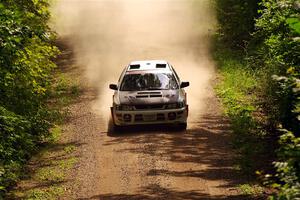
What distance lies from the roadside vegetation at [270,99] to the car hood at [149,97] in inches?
85.8

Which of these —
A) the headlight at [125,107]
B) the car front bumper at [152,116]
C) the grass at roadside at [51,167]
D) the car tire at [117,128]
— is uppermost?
the headlight at [125,107]

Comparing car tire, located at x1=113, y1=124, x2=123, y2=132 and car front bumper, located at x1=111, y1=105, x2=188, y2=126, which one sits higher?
car front bumper, located at x1=111, y1=105, x2=188, y2=126

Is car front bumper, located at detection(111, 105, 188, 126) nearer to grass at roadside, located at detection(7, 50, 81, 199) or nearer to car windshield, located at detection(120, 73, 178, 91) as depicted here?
car windshield, located at detection(120, 73, 178, 91)

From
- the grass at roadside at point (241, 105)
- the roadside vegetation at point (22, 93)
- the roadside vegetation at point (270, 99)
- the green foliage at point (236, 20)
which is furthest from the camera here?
the green foliage at point (236, 20)

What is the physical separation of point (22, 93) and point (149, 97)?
3.73 metres

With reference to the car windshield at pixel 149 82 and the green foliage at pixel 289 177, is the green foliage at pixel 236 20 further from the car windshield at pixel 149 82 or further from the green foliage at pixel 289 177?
the green foliage at pixel 289 177

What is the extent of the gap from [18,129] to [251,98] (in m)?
10.5

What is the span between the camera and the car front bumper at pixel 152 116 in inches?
591

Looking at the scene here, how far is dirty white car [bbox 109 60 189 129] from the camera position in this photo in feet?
49.3

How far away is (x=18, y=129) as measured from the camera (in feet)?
39.0

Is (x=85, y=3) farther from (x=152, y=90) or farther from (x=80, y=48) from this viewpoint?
(x=152, y=90)

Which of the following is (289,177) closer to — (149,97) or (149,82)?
(149,97)

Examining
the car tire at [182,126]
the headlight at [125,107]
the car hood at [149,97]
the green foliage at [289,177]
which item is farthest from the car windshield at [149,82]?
the green foliage at [289,177]

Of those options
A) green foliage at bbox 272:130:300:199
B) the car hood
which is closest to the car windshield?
the car hood
